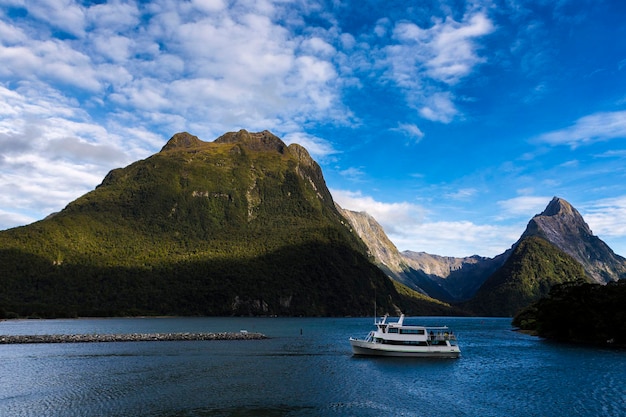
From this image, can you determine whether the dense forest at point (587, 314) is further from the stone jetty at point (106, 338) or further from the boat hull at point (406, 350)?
the stone jetty at point (106, 338)

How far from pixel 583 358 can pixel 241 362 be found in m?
68.4

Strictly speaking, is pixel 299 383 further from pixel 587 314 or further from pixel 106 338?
pixel 587 314

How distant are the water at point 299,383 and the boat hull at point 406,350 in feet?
7.50

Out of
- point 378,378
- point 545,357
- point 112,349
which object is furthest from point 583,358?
point 112,349

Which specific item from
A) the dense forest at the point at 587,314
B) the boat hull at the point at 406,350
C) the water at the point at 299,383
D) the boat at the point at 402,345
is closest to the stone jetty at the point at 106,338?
the water at the point at 299,383

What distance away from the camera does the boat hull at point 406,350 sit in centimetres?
10406

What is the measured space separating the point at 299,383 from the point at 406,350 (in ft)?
127

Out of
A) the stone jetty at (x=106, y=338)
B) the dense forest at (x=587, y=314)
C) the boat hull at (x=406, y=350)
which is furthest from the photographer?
the stone jetty at (x=106, y=338)

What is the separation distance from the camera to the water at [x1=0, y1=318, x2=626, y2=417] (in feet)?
186

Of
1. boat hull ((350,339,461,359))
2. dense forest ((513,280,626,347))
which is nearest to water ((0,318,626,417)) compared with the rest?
boat hull ((350,339,461,359))

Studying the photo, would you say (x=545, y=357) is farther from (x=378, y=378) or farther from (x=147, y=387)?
(x=147, y=387)

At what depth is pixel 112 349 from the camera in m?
118

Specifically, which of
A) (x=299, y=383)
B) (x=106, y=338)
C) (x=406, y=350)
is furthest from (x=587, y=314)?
(x=106, y=338)

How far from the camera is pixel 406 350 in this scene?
4107 inches
